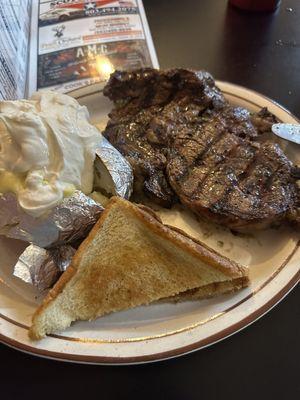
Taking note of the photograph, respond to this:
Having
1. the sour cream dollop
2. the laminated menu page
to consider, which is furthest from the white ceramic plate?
the laminated menu page

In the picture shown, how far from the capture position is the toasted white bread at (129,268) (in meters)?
1.07

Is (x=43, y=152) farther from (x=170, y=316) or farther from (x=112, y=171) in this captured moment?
(x=170, y=316)

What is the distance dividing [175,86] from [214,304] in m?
0.79

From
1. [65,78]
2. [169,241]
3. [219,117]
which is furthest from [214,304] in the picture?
[65,78]

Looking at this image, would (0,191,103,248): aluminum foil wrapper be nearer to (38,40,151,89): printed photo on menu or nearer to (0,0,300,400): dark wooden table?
(0,0,300,400): dark wooden table

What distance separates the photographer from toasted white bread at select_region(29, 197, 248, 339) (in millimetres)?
1070

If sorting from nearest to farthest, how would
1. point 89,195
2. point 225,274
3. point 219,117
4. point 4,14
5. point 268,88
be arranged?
point 225,274
point 89,195
point 219,117
point 4,14
point 268,88

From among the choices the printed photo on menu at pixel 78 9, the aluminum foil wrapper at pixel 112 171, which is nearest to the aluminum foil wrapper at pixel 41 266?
the aluminum foil wrapper at pixel 112 171

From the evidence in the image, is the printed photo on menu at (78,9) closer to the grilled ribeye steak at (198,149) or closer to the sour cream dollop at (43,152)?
the grilled ribeye steak at (198,149)

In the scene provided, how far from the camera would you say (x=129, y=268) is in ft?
3.67

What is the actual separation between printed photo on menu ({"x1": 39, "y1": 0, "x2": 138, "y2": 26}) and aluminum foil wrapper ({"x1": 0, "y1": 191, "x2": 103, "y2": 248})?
1325mm

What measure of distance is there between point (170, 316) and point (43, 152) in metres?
0.57

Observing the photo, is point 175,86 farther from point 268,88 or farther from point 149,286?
point 149,286

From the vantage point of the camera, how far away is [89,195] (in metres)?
1.25
